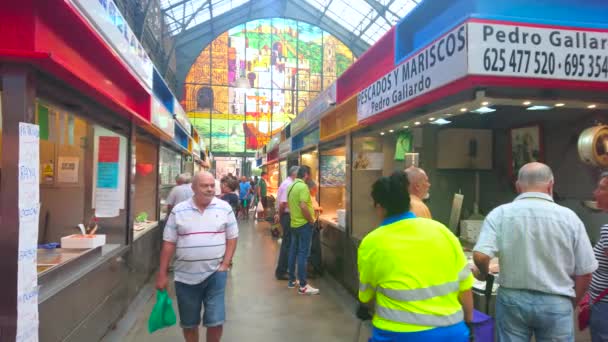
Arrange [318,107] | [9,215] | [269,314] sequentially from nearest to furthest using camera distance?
1. [9,215]
2. [269,314]
3. [318,107]

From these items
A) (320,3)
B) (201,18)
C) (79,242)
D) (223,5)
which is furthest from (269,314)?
(320,3)

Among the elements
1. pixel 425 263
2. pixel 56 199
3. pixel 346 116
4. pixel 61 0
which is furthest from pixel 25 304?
pixel 346 116

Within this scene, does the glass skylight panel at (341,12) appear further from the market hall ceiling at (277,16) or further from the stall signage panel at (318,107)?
the stall signage panel at (318,107)

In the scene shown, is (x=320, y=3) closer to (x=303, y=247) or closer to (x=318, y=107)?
(x=318, y=107)

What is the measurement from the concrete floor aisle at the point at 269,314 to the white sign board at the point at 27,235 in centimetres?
178

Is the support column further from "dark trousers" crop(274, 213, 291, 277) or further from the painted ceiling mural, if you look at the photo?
the painted ceiling mural

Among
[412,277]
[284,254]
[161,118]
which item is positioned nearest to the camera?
[412,277]

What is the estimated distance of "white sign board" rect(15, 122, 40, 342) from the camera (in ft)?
6.66

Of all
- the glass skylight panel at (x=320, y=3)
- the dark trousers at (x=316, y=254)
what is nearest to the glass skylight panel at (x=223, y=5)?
the glass skylight panel at (x=320, y=3)

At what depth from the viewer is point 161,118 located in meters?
5.43

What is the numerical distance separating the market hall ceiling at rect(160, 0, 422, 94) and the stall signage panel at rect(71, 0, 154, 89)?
54.0 ft

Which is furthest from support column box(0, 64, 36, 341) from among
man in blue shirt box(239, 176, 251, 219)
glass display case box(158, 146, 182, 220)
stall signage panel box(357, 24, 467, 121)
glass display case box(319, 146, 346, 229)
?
man in blue shirt box(239, 176, 251, 219)

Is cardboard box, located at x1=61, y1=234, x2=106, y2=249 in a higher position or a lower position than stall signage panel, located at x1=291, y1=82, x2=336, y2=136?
lower

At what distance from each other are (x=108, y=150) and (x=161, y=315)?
220 centimetres
